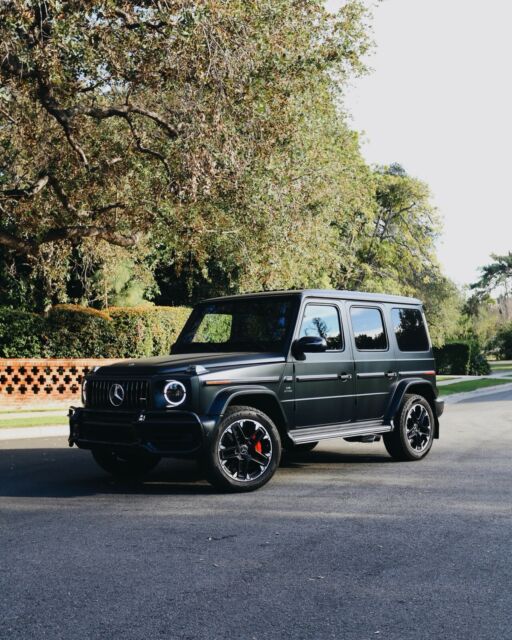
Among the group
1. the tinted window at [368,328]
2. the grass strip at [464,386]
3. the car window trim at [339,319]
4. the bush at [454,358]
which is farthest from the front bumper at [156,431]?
the bush at [454,358]

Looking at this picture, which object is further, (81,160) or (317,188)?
(317,188)

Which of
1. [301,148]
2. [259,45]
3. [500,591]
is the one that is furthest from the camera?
[301,148]

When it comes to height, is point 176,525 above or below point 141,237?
below

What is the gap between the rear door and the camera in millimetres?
9547

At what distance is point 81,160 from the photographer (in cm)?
1611

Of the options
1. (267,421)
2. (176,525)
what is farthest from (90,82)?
(176,525)

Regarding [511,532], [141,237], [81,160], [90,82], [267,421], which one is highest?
[90,82]

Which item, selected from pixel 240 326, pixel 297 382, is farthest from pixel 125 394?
pixel 297 382

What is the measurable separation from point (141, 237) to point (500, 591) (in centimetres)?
1507

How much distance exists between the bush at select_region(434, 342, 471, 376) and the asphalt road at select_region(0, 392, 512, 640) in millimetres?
35182

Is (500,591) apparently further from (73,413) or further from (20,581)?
(73,413)

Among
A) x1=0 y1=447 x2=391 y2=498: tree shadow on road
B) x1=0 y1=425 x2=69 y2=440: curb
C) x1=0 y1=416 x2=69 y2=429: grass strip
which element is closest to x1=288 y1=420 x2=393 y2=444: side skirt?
x1=0 y1=447 x2=391 y2=498: tree shadow on road

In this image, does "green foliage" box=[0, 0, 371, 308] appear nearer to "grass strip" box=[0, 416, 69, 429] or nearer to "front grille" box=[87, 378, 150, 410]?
"grass strip" box=[0, 416, 69, 429]

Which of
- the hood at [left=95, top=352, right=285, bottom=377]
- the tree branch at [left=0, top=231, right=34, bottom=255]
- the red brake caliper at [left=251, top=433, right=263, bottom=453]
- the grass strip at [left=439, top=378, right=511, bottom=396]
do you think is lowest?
the grass strip at [left=439, top=378, right=511, bottom=396]
